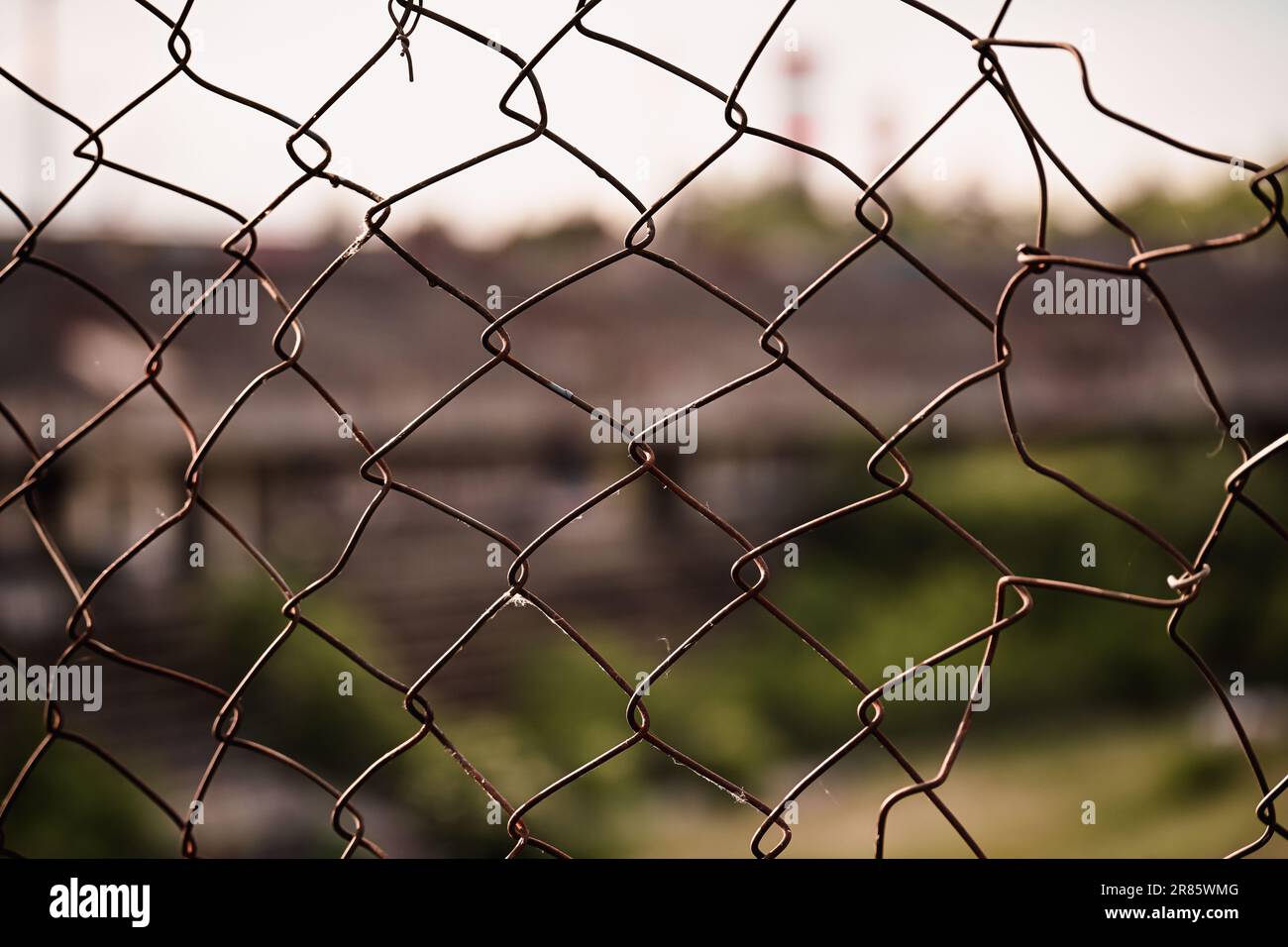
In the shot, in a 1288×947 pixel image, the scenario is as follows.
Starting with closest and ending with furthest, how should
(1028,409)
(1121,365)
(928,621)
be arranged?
(928,621), (1028,409), (1121,365)

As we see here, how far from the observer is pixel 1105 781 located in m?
6.91

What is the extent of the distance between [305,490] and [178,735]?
185cm

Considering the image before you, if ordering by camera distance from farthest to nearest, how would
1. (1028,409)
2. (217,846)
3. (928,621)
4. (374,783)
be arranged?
1. (1028,409)
2. (928,621)
3. (374,783)
4. (217,846)

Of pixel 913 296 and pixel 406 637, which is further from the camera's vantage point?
pixel 913 296

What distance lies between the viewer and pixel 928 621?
7.34 meters

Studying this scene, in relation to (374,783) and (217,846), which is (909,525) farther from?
(217,846)

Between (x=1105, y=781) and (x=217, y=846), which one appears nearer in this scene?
(x=217, y=846)

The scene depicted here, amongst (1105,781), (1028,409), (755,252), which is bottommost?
(1105,781)

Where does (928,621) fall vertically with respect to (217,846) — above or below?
above

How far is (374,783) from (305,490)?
2241mm

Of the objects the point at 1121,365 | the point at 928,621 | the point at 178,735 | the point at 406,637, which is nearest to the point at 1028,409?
the point at 1121,365
